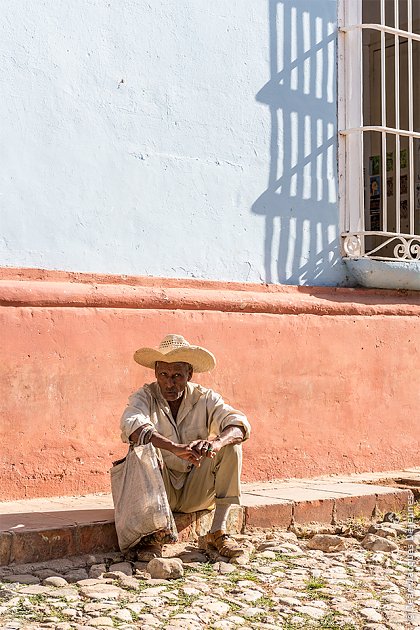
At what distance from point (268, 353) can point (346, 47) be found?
226 cm

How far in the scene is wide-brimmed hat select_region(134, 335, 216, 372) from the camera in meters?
5.21

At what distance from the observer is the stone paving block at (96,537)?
15.9 ft

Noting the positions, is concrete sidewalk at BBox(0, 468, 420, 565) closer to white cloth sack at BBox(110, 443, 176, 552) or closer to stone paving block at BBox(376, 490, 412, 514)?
stone paving block at BBox(376, 490, 412, 514)

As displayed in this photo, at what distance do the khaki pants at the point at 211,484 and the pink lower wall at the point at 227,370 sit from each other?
2.44 ft

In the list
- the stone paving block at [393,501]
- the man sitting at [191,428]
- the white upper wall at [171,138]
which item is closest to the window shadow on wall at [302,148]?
the white upper wall at [171,138]

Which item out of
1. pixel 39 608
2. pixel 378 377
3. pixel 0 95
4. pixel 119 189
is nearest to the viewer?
pixel 39 608

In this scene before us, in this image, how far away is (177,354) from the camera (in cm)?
521

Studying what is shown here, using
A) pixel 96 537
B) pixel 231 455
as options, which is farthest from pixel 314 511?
pixel 96 537

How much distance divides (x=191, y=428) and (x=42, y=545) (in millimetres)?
972

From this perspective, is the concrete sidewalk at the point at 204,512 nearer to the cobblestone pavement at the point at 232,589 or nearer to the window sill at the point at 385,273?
the cobblestone pavement at the point at 232,589

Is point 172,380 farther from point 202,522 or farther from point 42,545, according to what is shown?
point 42,545

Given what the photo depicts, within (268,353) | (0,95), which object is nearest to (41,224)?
(0,95)

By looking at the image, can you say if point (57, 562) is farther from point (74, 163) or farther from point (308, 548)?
point (74, 163)

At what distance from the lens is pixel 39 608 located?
400 cm
